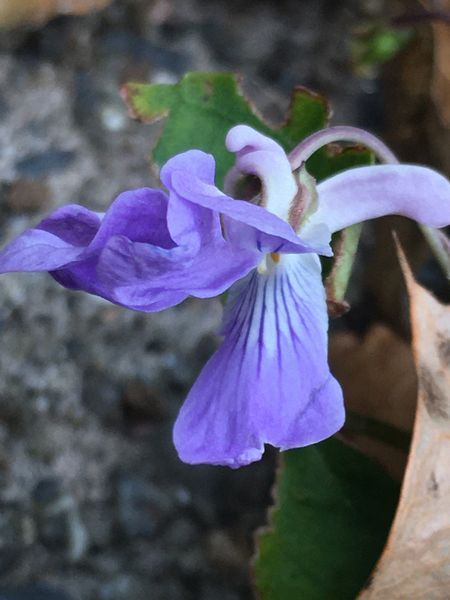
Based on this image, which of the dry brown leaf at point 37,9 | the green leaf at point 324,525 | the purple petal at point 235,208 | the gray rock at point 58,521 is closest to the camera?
the purple petal at point 235,208

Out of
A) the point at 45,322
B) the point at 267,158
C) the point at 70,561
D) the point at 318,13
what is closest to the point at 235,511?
the point at 70,561

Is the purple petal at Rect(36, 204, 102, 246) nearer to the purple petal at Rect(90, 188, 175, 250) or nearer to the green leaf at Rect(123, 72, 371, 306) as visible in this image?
the purple petal at Rect(90, 188, 175, 250)

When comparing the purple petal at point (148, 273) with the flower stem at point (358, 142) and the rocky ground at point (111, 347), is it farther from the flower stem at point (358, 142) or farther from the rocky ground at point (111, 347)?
the rocky ground at point (111, 347)

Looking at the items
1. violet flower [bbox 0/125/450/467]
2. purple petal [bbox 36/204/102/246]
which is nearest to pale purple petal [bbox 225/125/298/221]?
violet flower [bbox 0/125/450/467]

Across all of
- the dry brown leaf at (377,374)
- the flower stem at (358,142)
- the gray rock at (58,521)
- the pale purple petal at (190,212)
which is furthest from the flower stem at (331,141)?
the gray rock at (58,521)

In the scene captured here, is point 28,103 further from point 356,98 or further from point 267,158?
point 267,158

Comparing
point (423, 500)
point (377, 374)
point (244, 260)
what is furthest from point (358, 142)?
point (377, 374)
